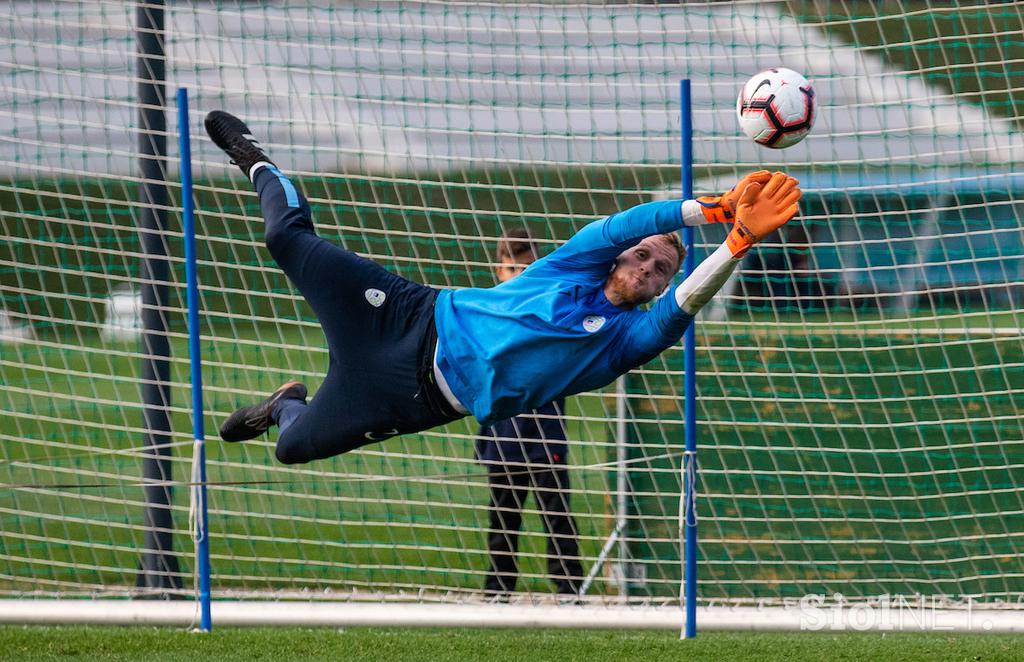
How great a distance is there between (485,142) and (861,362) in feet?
8.20

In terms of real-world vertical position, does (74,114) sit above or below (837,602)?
above

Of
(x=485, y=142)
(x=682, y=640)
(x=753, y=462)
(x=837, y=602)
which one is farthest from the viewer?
(x=485, y=142)

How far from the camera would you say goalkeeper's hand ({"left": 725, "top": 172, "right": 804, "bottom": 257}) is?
3.70 metres

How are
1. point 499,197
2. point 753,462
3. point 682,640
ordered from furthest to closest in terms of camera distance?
1. point 499,197
2. point 753,462
3. point 682,640

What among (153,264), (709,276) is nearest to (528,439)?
(153,264)

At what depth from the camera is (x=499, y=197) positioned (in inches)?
432

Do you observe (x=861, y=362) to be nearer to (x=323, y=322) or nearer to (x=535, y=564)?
(x=535, y=564)

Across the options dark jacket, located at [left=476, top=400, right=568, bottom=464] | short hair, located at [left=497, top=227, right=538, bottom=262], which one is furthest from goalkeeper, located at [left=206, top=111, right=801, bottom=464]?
dark jacket, located at [left=476, top=400, right=568, bottom=464]

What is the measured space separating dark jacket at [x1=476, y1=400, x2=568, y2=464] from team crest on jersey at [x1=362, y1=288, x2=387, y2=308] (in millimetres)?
1695

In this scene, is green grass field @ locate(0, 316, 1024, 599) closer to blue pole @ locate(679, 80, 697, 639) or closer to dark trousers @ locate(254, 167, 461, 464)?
blue pole @ locate(679, 80, 697, 639)

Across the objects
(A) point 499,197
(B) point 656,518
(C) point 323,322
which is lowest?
(B) point 656,518

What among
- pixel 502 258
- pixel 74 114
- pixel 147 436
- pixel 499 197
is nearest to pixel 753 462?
pixel 502 258

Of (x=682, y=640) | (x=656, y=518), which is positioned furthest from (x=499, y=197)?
(x=682, y=640)

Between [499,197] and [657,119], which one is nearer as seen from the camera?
[657,119]
